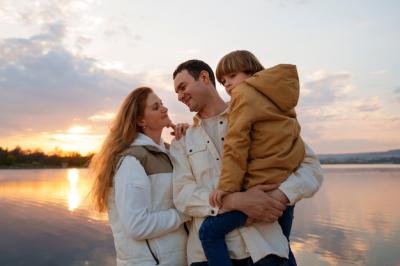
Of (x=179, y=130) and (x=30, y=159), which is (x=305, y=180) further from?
(x=30, y=159)

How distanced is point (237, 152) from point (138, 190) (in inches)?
26.1

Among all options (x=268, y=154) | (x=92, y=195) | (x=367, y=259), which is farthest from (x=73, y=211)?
(x=268, y=154)

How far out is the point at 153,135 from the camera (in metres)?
2.98

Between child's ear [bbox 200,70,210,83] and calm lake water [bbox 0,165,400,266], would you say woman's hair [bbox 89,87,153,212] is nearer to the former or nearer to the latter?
child's ear [bbox 200,70,210,83]

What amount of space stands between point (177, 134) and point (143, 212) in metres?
0.54

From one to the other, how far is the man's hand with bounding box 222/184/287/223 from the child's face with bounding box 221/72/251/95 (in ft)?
2.16

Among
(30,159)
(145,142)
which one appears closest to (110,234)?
A: (145,142)

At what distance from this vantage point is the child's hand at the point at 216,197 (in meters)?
2.27

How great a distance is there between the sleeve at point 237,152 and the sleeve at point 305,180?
0.26 m

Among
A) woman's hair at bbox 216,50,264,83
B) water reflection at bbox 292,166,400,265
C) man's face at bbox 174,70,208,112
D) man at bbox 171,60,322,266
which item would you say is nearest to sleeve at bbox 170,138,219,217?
man at bbox 171,60,322,266

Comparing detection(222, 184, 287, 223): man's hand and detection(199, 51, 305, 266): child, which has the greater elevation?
detection(199, 51, 305, 266): child

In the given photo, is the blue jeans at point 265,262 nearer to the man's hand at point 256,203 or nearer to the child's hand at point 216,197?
the man's hand at point 256,203

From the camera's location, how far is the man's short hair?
2811 millimetres

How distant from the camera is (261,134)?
2.30m
